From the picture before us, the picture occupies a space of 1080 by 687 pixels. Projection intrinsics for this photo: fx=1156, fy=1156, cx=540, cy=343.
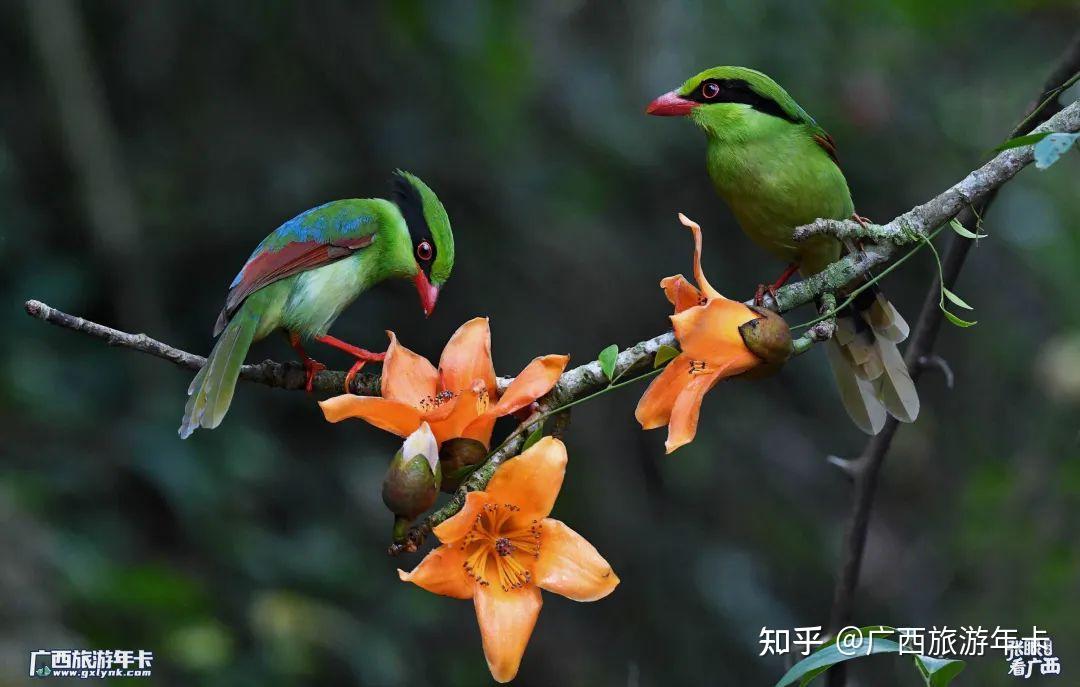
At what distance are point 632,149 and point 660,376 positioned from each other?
3.45 meters

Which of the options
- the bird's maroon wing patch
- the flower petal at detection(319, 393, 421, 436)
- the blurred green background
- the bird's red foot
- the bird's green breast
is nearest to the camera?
the flower petal at detection(319, 393, 421, 436)

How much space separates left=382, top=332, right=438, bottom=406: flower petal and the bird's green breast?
952 mm

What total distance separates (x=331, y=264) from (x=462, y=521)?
0.98 meters

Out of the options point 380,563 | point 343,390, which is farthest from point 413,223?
point 380,563

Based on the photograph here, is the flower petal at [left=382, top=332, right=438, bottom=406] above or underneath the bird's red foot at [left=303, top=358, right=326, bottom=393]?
underneath

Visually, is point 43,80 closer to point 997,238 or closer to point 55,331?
point 55,331

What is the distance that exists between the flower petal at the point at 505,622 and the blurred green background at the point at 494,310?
7.05 ft

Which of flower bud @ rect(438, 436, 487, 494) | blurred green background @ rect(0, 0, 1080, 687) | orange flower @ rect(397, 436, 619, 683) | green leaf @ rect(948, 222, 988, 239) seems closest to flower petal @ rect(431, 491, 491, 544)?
orange flower @ rect(397, 436, 619, 683)

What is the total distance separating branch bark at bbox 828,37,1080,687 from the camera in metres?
1.91

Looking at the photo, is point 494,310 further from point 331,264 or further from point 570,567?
point 570,567

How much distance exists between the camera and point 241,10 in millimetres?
4398

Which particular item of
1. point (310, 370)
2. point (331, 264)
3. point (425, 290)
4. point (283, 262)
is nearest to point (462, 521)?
point (310, 370)

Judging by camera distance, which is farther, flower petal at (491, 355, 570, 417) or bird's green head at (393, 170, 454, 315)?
bird's green head at (393, 170, 454, 315)

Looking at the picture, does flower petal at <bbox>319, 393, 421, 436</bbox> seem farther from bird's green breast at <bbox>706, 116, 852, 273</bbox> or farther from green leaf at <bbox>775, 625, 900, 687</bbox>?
bird's green breast at <bbox>706, 116, 852, 273</bbox>
